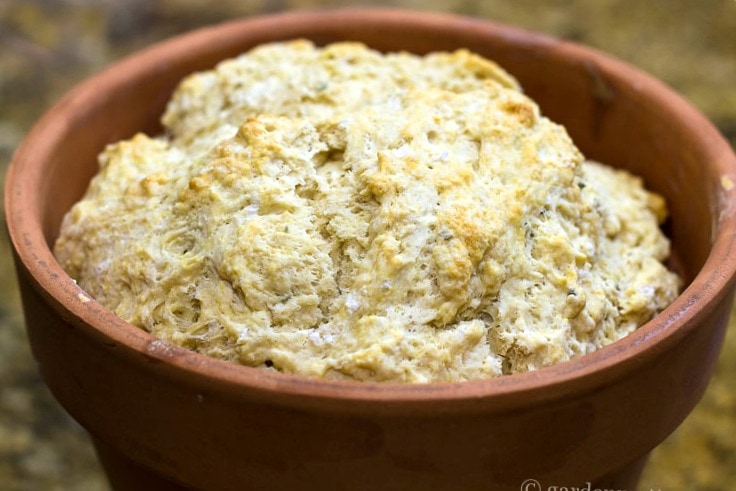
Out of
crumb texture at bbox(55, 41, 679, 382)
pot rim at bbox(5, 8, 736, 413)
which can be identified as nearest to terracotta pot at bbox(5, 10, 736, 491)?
pot rim at bbox(5, 8, 736, 413)

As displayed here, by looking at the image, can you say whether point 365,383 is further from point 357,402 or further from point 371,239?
point 371,239

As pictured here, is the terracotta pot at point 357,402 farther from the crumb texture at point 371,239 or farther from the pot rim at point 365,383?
the crumb texture at point 371,239

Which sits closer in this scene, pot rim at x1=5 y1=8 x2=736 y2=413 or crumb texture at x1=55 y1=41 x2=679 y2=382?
pot rim at x1=5 y1=8 x2=736 y2=413

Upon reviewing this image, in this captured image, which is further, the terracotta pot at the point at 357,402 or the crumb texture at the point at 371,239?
the crumb texture at the point at 371,239

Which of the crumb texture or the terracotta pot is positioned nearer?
the terracotta pot

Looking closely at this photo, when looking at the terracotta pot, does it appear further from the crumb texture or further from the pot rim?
the crumb texture

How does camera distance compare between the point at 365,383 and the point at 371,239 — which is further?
the point at 371,239

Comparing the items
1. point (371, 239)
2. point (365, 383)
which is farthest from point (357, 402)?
point (371, 239)

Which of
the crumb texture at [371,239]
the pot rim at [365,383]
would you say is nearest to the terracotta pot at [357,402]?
the pot rim at [365,383]
